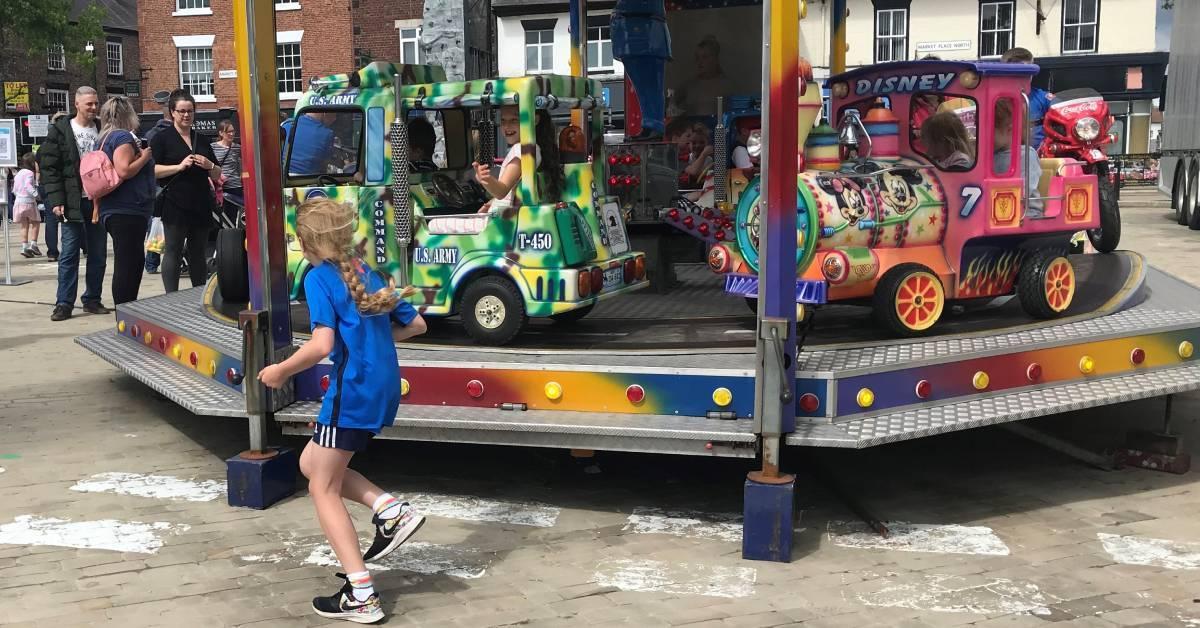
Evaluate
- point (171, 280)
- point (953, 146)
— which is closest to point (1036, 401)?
point (953, 146)

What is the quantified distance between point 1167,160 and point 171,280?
21.2 meters

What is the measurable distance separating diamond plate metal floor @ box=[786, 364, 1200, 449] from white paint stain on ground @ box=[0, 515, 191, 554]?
266cm

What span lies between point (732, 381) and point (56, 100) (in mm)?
51787

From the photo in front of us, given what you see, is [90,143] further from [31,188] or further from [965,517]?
[31,188]

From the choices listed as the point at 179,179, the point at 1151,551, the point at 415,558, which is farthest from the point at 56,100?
the point at 1151,551

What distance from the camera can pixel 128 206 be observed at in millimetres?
9922

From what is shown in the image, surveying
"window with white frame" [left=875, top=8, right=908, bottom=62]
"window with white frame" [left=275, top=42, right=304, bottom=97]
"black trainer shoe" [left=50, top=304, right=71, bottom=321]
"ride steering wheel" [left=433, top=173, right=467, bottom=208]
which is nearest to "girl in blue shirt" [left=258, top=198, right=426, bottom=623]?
"ride steering wheel" [left=433, top=173, right=467, bottom=208]

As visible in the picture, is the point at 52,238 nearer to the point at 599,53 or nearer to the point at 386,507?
the point at 386,507

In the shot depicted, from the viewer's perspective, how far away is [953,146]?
6508 mm

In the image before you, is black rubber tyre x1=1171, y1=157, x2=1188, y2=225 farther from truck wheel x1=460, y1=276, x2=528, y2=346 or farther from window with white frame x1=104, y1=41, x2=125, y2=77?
window with white frame x1=104, y1=41, x2=125, y2=77

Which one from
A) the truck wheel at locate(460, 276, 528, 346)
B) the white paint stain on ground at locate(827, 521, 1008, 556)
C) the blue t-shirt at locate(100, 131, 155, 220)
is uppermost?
the blue t-shirt at locate(100, 131, 155, 220)

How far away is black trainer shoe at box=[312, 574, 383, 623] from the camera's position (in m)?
4.18

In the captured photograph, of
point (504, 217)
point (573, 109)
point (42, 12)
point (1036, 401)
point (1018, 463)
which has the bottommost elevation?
point (1018, 463)

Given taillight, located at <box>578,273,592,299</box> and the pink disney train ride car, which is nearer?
the pink disney train ride car
